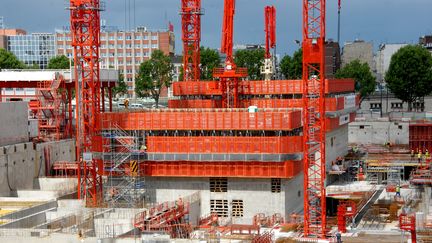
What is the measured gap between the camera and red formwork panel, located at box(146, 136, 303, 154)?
179 feet

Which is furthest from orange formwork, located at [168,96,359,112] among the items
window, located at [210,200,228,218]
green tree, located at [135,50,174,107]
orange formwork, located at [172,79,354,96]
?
green tree, located at [135,50,174,107]

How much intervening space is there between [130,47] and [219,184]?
423 ft

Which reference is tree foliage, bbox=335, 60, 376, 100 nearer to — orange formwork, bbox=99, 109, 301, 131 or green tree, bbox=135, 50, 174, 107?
green tree, bbox=135, 50, 174, 107

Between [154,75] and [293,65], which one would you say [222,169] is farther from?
[154,75]

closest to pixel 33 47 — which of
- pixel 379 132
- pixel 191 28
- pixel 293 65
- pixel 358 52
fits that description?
pixel 358 52

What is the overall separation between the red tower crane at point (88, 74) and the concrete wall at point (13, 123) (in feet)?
27.4

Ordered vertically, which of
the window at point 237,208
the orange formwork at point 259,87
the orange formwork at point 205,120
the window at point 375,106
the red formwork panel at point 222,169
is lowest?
the window at point 237,208

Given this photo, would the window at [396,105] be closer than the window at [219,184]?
No

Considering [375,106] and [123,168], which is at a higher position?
[375,106]

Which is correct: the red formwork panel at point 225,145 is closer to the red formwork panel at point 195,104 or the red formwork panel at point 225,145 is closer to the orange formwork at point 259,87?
the orange formwork at point 259,87

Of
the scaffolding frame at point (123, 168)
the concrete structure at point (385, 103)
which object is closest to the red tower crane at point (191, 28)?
the scaffolding frame at point (123, 168)

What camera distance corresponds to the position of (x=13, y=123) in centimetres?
6800

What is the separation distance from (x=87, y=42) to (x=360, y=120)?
5069cm

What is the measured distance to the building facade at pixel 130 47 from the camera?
18088 cm
